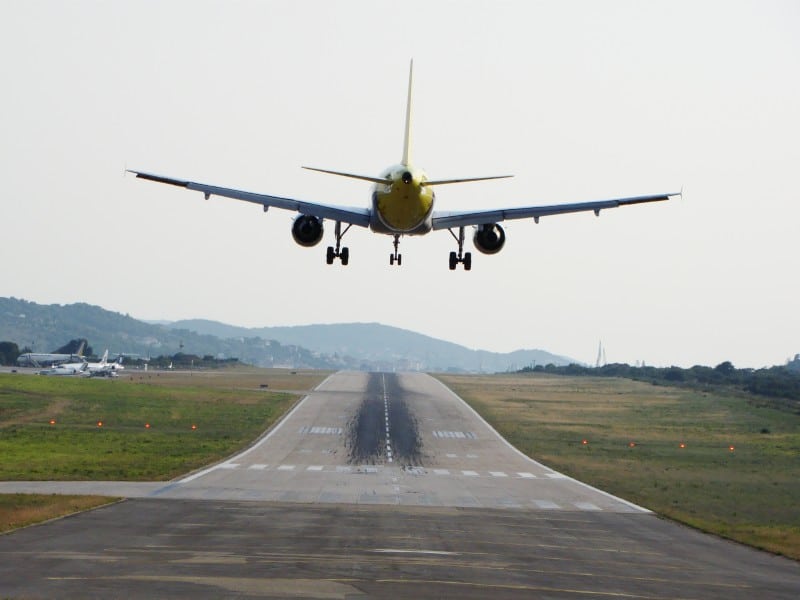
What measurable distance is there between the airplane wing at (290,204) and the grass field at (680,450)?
24349 millimetres

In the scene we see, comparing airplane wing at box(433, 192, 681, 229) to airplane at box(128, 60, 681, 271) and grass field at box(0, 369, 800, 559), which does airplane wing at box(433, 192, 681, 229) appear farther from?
grass field at box(0, 369, 800, 559)

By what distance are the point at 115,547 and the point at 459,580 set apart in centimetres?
1438

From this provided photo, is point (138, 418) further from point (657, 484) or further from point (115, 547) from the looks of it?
point (115, 547)

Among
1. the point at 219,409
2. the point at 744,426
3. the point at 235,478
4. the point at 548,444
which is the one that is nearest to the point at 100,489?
the point at 235,478

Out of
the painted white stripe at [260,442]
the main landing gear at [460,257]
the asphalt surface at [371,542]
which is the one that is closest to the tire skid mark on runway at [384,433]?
the asphalt surface at [371,542]

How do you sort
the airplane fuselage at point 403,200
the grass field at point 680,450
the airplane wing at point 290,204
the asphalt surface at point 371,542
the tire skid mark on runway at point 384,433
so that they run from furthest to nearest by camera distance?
the tire skid mark on runway at point 384,433, the grass field at point 680,450, the airplane wing at point 290,204, the airplane fuselage at point 403,200, the asphalt surface at point 371,542

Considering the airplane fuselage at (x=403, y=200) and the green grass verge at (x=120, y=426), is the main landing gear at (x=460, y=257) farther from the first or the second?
the green grass verge at (x=120, y=426)

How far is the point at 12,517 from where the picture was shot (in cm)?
5372

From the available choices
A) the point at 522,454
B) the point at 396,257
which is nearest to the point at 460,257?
the point at 396,257

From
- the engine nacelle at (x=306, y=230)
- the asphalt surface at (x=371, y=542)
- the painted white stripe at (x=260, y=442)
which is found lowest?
the asphalt surface at (x=371, y=542)

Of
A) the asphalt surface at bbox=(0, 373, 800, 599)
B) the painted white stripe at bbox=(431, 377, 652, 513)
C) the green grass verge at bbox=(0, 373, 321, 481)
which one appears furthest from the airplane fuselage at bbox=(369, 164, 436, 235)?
the green grass verge at bbox=(0, 373, 321, 481)

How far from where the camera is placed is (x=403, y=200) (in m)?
49.8

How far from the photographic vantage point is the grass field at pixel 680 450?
220 feet

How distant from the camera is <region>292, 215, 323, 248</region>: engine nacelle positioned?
55.1 meters
